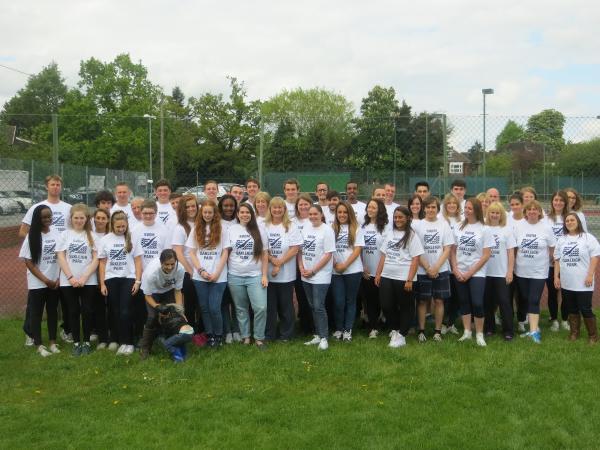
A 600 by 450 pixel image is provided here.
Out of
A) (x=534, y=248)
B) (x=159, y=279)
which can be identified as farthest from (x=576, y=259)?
(x=159, y=279)

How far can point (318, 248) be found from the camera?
6828mm

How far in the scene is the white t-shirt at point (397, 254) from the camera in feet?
22.2

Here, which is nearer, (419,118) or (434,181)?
(434,181)

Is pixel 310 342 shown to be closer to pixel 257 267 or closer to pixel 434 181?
pixel 257 267

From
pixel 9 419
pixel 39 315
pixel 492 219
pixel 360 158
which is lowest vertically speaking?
pixel 9 419

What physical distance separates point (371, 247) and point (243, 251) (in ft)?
5.15

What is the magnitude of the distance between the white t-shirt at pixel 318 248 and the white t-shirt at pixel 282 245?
4.5 inches

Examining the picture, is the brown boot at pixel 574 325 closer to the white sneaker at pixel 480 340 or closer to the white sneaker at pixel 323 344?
the white sneaker at pixel 480 340

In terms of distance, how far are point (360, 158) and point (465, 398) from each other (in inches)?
396

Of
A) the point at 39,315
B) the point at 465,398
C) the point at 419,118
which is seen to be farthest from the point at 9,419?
the point at 419,118

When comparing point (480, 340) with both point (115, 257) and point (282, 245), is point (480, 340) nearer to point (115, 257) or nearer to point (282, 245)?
point (282, 245)

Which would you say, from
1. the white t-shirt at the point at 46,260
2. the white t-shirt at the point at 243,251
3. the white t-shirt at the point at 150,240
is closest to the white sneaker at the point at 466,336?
the white t-shirt at the point at 243,251

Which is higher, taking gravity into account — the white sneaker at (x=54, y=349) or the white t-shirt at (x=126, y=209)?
the white t-shirt at (x=126, y=209)

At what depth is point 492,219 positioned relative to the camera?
272 inches
